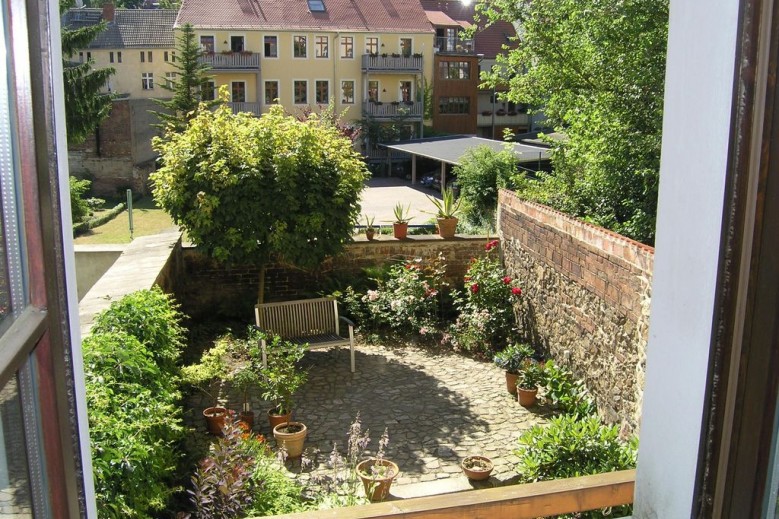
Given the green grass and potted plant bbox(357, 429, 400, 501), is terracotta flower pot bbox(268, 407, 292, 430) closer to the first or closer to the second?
potted plant bbox(357, 429, 400, 501)

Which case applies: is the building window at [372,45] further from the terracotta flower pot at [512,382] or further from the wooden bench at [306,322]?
the terracotta flower pot at [512,382]

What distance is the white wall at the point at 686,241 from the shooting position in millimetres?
1122

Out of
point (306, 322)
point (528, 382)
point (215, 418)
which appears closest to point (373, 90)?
point (306, 322)

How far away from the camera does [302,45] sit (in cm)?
3009

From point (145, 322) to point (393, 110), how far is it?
2782cm

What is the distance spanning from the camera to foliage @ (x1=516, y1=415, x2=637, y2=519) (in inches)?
182

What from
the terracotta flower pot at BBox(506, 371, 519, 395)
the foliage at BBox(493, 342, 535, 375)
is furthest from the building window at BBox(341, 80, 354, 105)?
the terracotta flower pot at BBox(506, 371, 519, 395)

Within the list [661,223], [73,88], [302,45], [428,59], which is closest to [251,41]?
[302,45]

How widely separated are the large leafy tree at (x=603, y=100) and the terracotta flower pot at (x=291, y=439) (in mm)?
3523

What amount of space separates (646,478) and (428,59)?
3203 centimetres

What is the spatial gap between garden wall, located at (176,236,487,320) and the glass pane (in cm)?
755

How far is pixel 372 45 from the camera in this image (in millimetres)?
30875

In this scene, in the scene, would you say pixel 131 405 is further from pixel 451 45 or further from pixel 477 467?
pixel 451 45

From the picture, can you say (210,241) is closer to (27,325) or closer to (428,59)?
(27,325)
